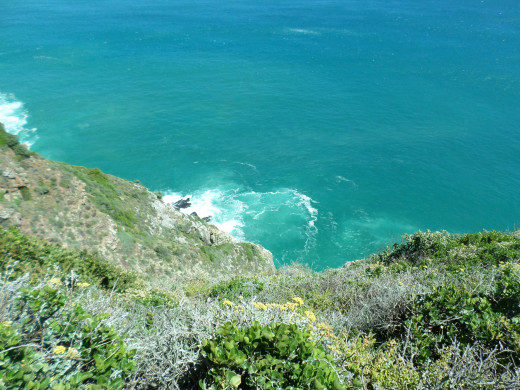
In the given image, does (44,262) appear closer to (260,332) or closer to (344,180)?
(260,332)

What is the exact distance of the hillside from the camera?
26016mm

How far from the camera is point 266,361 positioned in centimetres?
Result: 666

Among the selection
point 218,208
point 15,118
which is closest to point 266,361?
point 218,208

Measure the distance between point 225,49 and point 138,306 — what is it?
110642 mm

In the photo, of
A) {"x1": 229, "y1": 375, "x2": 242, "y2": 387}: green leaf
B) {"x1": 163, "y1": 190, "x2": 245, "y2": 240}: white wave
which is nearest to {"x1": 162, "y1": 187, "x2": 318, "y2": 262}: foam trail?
{"x1": 163, "y1": 190, "x2": 245, "y2": 240}: white wave

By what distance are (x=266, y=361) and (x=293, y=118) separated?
246 feet

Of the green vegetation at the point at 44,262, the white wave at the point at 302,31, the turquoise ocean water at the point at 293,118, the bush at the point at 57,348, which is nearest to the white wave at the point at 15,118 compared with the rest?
the turquoise ocean water at the point at 293,118

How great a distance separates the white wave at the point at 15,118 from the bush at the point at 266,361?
234 ft

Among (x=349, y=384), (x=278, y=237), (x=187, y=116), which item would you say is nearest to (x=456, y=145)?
(x=278, y=237)

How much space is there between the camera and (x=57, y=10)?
148625 mm

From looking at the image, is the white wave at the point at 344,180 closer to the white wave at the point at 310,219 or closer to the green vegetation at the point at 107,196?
the white wave at the point at 310,219

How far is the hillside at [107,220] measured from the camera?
26016 millimetres

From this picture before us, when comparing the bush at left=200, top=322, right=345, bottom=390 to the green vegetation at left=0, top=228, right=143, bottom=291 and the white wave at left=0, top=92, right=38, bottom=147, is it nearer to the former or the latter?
the green vegetation at left=0, top=228, right=143, bottom=291

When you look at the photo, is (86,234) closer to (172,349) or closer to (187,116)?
(172,349)
